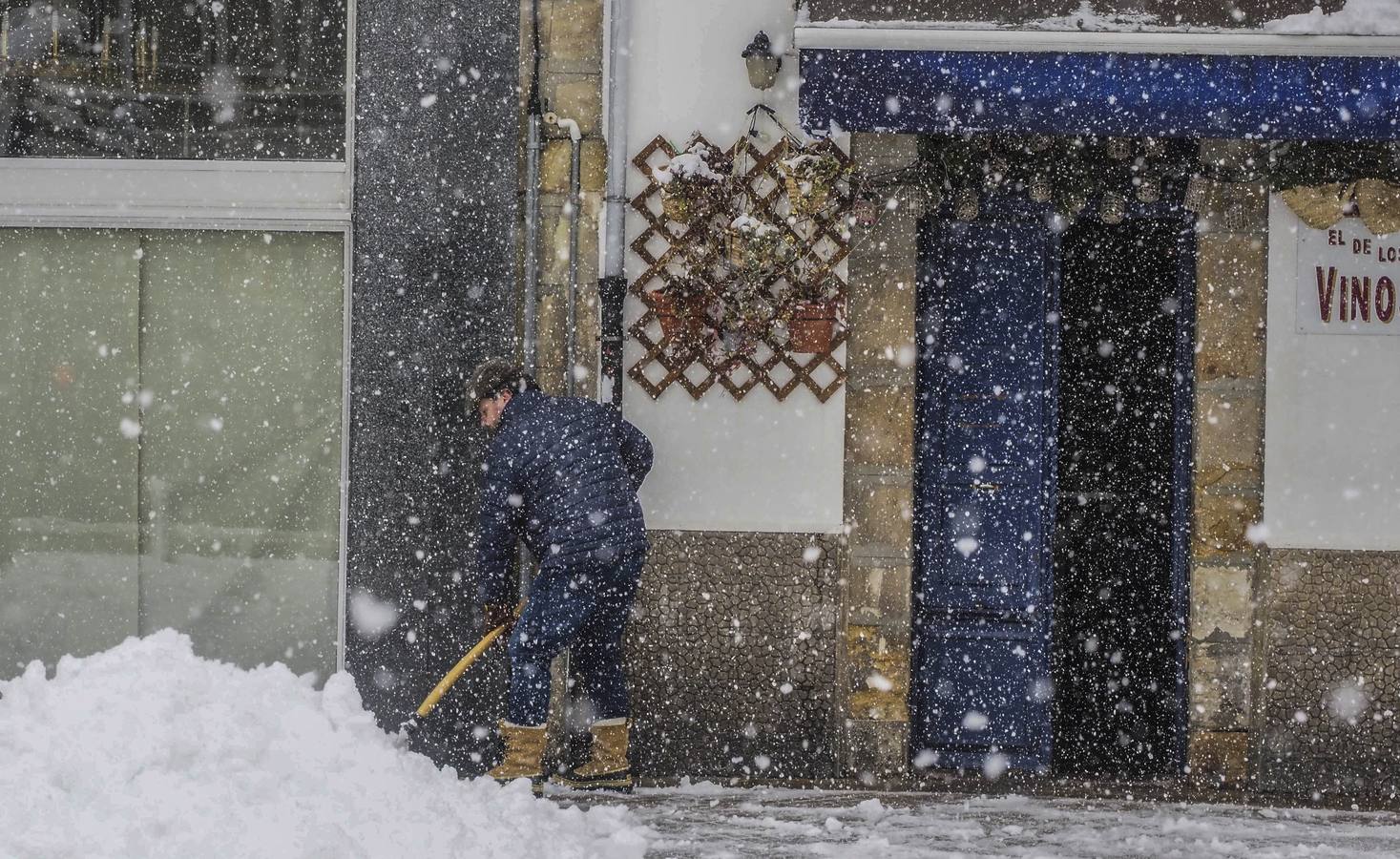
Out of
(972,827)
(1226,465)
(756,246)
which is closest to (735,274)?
(756,246)

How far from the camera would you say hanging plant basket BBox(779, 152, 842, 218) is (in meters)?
5.79

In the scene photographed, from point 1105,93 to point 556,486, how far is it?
262 centimetres

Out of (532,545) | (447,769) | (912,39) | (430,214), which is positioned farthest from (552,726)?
(912,39)

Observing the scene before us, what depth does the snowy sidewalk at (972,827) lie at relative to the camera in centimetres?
471

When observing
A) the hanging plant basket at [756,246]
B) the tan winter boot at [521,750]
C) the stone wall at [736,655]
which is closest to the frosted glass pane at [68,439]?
the tan winter boot at [521,750]

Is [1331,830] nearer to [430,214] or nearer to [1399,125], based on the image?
[1399,125]

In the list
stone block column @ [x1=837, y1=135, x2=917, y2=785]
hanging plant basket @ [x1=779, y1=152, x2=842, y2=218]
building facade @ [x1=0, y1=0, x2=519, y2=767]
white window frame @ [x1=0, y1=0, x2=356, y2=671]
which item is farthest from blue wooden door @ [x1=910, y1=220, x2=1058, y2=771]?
white window frame @ [x1=0, y1=0, x2=356, y2=671]

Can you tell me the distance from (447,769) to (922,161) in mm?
3258

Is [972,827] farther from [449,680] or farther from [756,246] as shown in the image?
[756,246]

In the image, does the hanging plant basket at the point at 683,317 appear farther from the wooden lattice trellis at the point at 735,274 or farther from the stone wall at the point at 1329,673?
the stone wall at the point at 1329,673

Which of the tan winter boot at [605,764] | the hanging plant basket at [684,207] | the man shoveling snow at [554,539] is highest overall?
the hanging plant basket at [684,207]

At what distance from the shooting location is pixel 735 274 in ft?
19.4

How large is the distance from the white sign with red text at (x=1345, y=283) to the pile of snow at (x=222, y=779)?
3762 mm

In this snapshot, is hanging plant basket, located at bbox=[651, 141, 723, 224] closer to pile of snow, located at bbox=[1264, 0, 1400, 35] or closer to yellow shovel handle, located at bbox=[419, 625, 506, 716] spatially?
yellow shovel handle, located at bbox=[419, 625, 506, 716]
